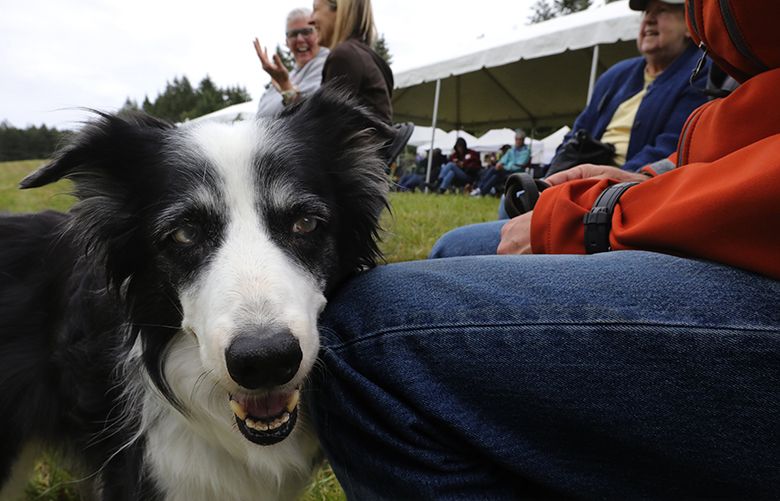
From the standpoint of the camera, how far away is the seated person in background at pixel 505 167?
1280cm

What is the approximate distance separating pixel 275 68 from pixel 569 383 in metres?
3.45

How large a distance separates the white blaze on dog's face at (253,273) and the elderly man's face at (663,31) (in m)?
2.42

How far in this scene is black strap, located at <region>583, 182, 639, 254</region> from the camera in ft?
4.40

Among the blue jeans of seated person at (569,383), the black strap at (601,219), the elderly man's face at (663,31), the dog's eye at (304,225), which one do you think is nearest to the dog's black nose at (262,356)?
the blue jeans of seated person at (569,383)

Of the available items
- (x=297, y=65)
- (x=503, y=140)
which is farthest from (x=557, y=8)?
(x=297, y=65)

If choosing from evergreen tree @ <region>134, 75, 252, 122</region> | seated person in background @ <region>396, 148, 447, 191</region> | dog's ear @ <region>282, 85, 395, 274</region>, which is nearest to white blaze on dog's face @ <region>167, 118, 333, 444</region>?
dog's ear @ <region>282, 85, 395, 274</region>

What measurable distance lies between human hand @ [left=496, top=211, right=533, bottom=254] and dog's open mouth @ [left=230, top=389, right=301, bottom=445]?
87 centimetres

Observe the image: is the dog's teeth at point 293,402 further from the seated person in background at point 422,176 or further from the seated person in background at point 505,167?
the seated person in background at point 422,176

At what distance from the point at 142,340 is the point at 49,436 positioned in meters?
0.70

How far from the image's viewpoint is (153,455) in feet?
5.31

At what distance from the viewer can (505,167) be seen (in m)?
13.1

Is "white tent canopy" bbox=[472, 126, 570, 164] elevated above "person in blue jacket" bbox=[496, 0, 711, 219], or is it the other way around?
"person in blue jacket" bbox=[496, 0, 711, 219]

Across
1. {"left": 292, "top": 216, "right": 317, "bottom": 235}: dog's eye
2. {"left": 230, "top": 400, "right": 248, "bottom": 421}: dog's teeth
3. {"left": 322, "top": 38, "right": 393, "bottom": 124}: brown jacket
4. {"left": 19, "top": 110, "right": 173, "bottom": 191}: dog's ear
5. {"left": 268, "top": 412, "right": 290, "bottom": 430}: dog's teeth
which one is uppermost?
{"left": 322, "top": 38, "right": 393, "bottom": 124}: brown jacket

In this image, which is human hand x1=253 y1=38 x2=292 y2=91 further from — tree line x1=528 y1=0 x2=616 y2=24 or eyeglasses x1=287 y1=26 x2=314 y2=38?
tree line x1=528 y1=0 x2=616 y2=24
